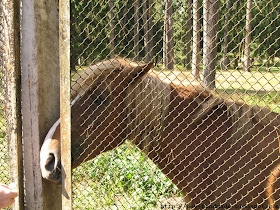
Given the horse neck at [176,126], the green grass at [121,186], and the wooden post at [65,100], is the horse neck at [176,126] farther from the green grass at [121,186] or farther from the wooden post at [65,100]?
the green grass at [121,186]

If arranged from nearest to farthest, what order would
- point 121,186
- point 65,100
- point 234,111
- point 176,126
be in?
1. point 65,100
2. point 234,111
3. point 176,126
4. point 121,186

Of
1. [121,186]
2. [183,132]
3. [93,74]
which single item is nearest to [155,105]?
[183,132]

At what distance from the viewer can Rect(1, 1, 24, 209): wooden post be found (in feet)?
7.04

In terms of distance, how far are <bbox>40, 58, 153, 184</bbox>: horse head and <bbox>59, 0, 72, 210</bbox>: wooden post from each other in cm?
11

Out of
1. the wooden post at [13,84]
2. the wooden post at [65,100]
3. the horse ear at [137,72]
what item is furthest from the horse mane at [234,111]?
the wooden post at [13,84]

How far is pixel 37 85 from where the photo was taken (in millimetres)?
2207

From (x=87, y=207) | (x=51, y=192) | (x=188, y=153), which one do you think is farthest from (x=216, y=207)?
(x=87, y=207)

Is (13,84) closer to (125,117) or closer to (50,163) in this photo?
(50,163)

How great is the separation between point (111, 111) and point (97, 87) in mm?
281

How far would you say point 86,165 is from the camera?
4.66 meters

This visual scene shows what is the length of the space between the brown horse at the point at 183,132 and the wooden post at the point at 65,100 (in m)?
0.12

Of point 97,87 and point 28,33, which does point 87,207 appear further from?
point 28,33

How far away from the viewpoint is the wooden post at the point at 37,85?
215 cm

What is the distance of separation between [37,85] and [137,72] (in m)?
0.93
